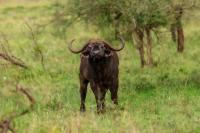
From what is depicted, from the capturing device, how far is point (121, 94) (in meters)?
14.1

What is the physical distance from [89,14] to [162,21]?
2248 mm

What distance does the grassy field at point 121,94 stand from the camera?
1033 cm

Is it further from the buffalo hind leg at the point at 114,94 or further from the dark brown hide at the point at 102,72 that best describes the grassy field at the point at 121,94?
the dark brown hide at the point at 102,72

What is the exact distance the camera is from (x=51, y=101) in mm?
12922

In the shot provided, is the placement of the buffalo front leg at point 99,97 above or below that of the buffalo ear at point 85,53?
below

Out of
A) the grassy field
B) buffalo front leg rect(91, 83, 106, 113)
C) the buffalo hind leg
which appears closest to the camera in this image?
the grassy field

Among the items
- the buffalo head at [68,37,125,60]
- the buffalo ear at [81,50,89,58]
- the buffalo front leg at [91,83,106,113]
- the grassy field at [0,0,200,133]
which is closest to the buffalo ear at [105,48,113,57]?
the buffalo head at [68,37,125,60]

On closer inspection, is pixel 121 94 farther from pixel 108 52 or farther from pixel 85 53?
pixel 85 53

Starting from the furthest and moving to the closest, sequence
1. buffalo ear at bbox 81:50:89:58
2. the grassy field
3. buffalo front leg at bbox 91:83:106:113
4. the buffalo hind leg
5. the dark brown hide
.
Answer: the buffalo hind leg
the dark brown hide
buffalo ear at bbox 81:50:89:58
buffalo front leg at bbox 91:83:106:113
the grassy field

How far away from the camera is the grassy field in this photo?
33.9 ft

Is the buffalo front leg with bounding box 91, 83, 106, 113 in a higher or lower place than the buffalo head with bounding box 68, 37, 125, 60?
lower

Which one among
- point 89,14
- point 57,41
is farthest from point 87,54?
point 57,41

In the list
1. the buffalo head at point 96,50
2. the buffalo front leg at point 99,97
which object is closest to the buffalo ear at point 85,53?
the buffalo head at point 96,50

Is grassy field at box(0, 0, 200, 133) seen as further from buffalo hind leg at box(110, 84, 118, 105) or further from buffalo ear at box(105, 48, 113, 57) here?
buffalo ear at box(105, 48, 113, 57)
